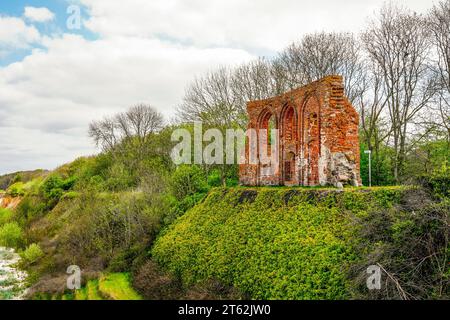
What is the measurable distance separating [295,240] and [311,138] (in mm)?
6779

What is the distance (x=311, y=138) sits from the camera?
1791cm

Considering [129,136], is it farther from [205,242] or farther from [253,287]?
[253,287]

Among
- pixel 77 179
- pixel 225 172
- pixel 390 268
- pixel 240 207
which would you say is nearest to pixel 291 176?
pixel 240 207

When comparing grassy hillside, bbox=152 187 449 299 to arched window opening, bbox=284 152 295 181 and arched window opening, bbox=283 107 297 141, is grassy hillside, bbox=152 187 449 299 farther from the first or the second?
arched window opening, bbox=283 107 297 141

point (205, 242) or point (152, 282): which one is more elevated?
point (205, 242)

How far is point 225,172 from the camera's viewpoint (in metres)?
27.9

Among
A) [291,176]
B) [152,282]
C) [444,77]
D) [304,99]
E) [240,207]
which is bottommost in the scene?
[152,282]

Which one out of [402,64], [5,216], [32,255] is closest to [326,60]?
[402,64]

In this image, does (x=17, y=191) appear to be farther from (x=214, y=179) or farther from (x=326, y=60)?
(x=326, y=60)

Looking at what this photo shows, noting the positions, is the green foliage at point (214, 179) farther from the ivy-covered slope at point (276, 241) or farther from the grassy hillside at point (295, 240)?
the grassy hillside at point (295, 240)

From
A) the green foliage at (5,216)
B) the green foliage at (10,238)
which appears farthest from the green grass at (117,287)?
the green foliage at (5,216)

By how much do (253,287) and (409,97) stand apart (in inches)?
662

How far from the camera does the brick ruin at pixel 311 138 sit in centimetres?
1581

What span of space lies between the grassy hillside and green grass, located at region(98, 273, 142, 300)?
6.04 ft
